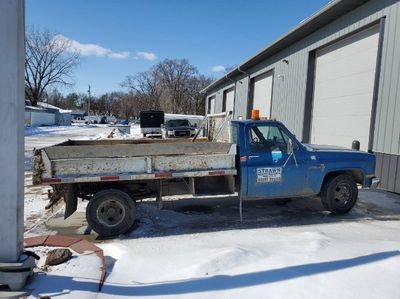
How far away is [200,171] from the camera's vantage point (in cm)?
667

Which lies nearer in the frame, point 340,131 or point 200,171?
point 200,171

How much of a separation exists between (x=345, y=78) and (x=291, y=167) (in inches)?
272

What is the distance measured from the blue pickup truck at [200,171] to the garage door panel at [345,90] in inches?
178

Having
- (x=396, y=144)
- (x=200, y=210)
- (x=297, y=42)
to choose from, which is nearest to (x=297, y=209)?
(x=200, y=210)

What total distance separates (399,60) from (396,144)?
219 centimetres

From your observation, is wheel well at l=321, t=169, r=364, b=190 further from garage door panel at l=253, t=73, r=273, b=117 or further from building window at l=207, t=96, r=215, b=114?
building window at l=207, t=96, r=215, b=114

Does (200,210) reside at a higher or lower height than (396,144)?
lower

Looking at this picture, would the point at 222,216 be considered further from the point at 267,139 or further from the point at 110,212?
the point at 110,212

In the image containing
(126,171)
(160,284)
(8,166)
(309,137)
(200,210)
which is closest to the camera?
(8,166)

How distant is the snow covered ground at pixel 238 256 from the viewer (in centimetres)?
384

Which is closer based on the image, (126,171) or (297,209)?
(126,171)

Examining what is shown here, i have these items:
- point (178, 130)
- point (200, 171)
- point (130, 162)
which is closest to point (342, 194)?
point (200, 171)

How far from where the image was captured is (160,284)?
4.09 meters

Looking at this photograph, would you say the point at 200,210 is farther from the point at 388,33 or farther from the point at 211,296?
the point at 388,33
